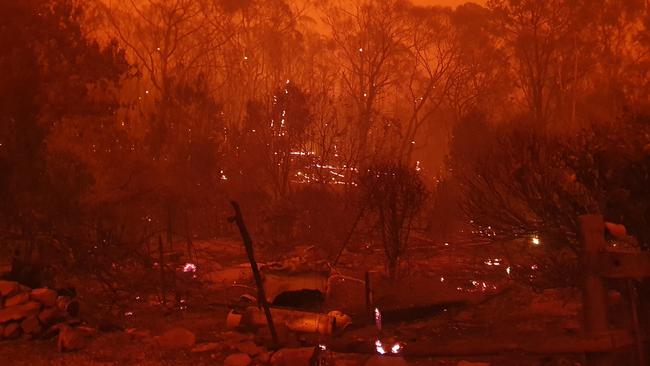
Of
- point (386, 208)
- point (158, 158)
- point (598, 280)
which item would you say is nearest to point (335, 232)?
point (386, 208)

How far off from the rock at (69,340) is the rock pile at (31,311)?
40 centimetres

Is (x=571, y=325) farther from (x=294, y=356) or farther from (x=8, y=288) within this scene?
(x=8, y=288)

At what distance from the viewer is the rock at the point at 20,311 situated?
810cm

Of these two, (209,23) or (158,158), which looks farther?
(209,23)

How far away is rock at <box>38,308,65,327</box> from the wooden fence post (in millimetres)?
6658

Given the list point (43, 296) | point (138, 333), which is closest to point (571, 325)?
point (138, 333)

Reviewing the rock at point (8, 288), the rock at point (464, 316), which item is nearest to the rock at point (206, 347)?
the rock at point (8, 288)

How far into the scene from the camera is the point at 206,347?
7.73 metres

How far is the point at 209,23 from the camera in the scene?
37.2 metres

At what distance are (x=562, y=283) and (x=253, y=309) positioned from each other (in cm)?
369

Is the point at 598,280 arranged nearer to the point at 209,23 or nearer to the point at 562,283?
the point at 562,283

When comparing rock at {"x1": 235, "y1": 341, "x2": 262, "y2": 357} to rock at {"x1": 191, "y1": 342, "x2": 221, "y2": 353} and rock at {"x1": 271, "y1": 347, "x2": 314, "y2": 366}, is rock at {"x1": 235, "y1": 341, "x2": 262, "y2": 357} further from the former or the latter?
rock at {"x1": 271, "y1": 347, "x2": 314, "y2": 366}

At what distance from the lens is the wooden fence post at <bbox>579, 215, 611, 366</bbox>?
3717mm

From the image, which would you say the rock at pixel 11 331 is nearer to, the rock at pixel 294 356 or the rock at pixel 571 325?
the rock at pixel 294 356
